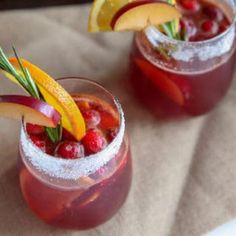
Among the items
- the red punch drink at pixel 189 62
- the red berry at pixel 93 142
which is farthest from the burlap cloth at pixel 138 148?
the red berry at pixel 93 142

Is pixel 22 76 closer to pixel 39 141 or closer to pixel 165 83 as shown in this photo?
pixel 39 141

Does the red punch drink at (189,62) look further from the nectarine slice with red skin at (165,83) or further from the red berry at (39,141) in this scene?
the red berry at (39,141)

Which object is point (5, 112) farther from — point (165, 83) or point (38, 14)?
point (38, 14)

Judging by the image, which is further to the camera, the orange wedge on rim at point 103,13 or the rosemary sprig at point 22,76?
the orange wedge on rim at point 103,13

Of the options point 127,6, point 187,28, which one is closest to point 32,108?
point 127,6

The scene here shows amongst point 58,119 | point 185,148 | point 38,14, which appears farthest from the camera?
point 38,14

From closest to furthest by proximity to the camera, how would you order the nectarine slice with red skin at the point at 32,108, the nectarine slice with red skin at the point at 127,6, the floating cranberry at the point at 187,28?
the nectarine slice with red skin at the point at 32,108
the nectarine slice with red skin at the point at 127,6
the floating cranberry at the point at 187,28

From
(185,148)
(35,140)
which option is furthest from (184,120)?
(35,140)
